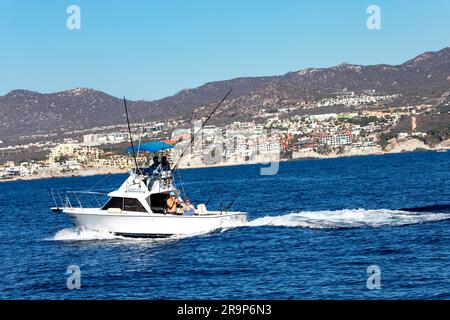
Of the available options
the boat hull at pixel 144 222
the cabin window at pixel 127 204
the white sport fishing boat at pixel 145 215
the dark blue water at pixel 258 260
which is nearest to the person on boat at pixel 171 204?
the white sport fishing boat at pixel 145 215

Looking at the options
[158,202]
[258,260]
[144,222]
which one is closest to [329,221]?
[158,202]

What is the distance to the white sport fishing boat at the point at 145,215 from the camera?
33281 millimetres

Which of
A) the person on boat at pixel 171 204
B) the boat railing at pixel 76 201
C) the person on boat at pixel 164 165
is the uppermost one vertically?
the person on boat at pixel 164 165

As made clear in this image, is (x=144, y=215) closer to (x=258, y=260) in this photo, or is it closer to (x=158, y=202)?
(x=158, y=202)

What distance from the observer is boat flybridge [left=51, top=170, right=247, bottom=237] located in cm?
3325

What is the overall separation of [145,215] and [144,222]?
0.38 meters

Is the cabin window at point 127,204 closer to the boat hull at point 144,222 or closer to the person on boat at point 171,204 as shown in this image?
the boat hull at point 144,222

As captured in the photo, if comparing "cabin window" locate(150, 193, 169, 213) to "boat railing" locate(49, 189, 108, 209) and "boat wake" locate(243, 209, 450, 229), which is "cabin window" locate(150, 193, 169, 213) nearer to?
"boat railing" locate(49, 189, 108, 209)

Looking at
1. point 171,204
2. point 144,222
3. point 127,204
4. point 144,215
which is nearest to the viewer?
point 144,215

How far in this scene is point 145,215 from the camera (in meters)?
33.0

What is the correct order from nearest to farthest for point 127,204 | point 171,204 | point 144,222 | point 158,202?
point 144,222, point 127,204, point 171,204, point 158,202
